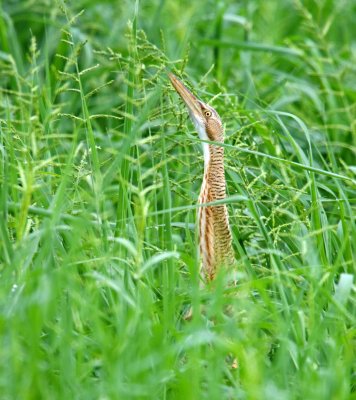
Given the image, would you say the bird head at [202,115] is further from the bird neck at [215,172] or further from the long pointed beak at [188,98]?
the bird neck at [215,172]

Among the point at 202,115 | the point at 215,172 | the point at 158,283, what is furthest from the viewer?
the point at 202,115

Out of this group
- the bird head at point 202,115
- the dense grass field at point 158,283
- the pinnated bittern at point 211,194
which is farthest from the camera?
the bird head at point 202,115

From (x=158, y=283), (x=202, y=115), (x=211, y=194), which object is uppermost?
(x=202, y=115)

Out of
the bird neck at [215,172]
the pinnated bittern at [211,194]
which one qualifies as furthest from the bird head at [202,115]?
the bird neck at [215,172]

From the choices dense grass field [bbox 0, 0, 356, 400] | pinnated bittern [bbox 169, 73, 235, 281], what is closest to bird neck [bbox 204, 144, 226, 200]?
pinnated bittern [bbox 169, 73, 235, 281]

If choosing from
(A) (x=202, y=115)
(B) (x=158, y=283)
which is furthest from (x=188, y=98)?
(B) (x=158, y=283)

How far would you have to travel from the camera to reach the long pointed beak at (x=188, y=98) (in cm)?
452

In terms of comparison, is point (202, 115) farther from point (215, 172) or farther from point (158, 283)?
point (158, 283)

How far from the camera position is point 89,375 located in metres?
3.40

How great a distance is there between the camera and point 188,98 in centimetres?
454

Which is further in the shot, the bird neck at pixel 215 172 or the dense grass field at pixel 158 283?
the bird neck at pixel 215 172

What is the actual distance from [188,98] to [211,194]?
0.41 m

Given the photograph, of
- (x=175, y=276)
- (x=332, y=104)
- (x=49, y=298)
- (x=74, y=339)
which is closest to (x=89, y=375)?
(x=74, y=339)

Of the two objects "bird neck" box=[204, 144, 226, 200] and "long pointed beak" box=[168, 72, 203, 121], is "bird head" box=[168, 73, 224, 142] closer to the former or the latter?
"long pointed beak" box=[168, 72, 203, 121]
